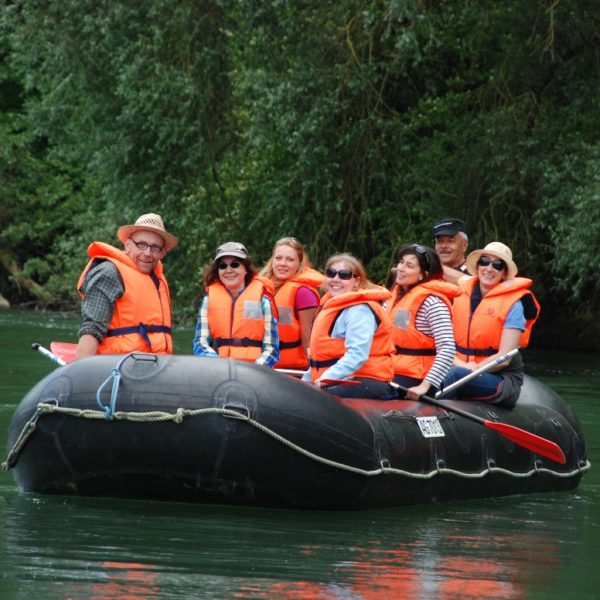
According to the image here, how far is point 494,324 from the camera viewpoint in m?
7.93

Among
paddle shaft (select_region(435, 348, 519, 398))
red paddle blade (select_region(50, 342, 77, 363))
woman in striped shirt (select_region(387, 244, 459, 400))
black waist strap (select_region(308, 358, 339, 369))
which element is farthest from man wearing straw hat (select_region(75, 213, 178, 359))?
paddle shaft (select_region(435, 348, 519, 398))

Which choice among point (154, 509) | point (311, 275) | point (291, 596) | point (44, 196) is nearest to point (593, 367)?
point (311, 275)

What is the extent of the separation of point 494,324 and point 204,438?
7.03 ft

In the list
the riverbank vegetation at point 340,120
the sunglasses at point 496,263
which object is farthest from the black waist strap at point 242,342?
the riverbank vegetation at point 340,120

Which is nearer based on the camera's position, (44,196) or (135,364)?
(135,364)

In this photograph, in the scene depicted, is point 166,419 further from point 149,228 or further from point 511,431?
point 511,431

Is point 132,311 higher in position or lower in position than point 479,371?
higher

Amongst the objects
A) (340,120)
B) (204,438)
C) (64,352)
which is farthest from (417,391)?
(340,120)

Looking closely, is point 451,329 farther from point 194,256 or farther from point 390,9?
point 194,256

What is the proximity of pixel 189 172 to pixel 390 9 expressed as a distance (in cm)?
370

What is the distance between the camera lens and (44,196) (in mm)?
28375

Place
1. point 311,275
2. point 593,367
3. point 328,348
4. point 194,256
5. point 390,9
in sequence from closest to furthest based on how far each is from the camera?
point 328,348 → point 311,275 → point 390,9 → point 593,367 → point 194,256

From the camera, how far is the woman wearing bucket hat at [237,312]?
7457mm

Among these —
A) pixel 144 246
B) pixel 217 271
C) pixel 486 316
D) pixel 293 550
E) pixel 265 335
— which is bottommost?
pixel 293 550
